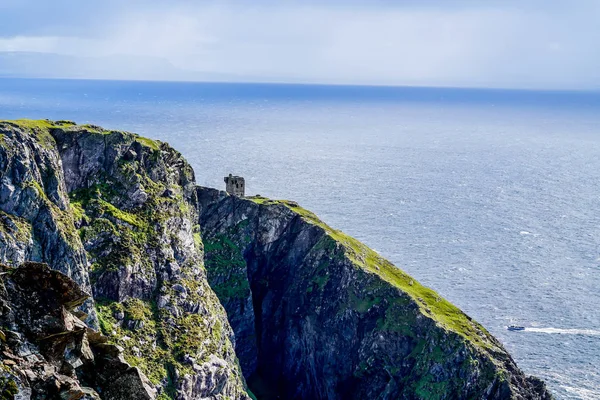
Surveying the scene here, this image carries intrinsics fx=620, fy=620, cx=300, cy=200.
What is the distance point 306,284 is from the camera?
152 m

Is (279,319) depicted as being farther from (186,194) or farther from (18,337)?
(18,337)

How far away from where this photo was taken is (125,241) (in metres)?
115

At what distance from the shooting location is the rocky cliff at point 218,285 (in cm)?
10419

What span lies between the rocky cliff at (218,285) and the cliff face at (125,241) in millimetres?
255

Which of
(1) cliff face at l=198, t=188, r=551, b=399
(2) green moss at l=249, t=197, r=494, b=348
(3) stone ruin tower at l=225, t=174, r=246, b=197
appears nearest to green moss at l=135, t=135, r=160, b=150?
(1) cliff face at l=198, t=188, r=551, b=399

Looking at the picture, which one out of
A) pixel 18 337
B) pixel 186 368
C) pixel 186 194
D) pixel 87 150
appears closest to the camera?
pixel 18 337

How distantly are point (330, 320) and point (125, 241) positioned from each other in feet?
174

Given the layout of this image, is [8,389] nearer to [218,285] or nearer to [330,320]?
[330,320]

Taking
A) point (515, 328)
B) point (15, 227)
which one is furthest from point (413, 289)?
point (15, 227)

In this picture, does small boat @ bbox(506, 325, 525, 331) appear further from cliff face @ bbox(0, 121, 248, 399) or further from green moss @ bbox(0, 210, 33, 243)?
green moss @ bbox(0, 210, 33, 243)

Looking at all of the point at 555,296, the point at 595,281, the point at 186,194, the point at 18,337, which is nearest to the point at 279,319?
the point at 186,194

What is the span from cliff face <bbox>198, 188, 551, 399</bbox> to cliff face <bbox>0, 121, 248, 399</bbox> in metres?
23.3

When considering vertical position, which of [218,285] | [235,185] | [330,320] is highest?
[235,185]

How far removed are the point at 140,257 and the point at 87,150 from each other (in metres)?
23.2
